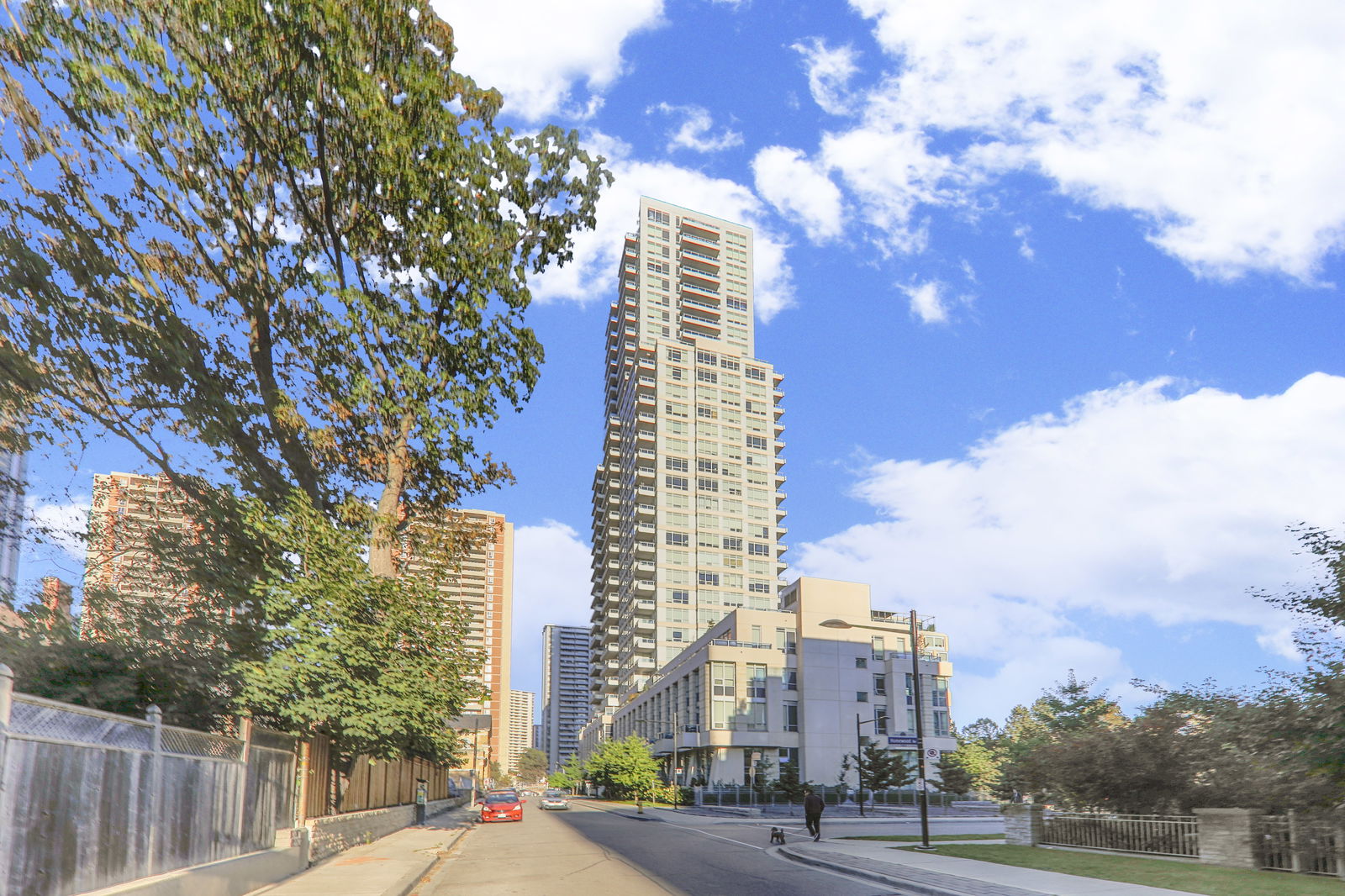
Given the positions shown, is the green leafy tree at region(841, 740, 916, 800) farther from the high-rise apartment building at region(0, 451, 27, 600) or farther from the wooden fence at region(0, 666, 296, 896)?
the high-rise apartment building at region(0, 451, 27, 600)

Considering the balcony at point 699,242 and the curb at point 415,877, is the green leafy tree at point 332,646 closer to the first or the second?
the curb at point 415,877

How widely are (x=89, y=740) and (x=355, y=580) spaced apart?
8.89m

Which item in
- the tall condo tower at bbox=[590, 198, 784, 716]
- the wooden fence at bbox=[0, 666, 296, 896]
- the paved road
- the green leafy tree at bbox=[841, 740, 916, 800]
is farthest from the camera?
the tall condo tower at bbox=[590, 198, 784, 716]

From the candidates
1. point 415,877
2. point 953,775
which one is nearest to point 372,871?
point 415,877

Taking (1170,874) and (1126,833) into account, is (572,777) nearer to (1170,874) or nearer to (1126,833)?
(1126,833)

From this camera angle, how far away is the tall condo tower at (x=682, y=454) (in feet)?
396

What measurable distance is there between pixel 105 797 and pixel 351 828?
16041mm

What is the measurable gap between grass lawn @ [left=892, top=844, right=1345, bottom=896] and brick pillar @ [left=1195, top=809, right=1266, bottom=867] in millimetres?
343

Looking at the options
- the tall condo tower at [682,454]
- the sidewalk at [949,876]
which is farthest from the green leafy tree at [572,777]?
the sidewalk at [949,876]

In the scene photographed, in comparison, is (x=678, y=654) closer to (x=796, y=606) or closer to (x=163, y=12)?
(x=796, y=606)

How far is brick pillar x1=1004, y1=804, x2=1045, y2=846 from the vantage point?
2658cm

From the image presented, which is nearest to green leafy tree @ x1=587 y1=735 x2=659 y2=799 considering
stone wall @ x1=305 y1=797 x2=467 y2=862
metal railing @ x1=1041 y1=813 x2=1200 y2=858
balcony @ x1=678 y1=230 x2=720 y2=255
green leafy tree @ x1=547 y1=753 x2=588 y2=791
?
green leafy tree @ x1=547 y1=753 x2=588 y2=791

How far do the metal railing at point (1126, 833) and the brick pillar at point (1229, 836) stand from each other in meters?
0.78

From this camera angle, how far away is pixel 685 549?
121 metres
